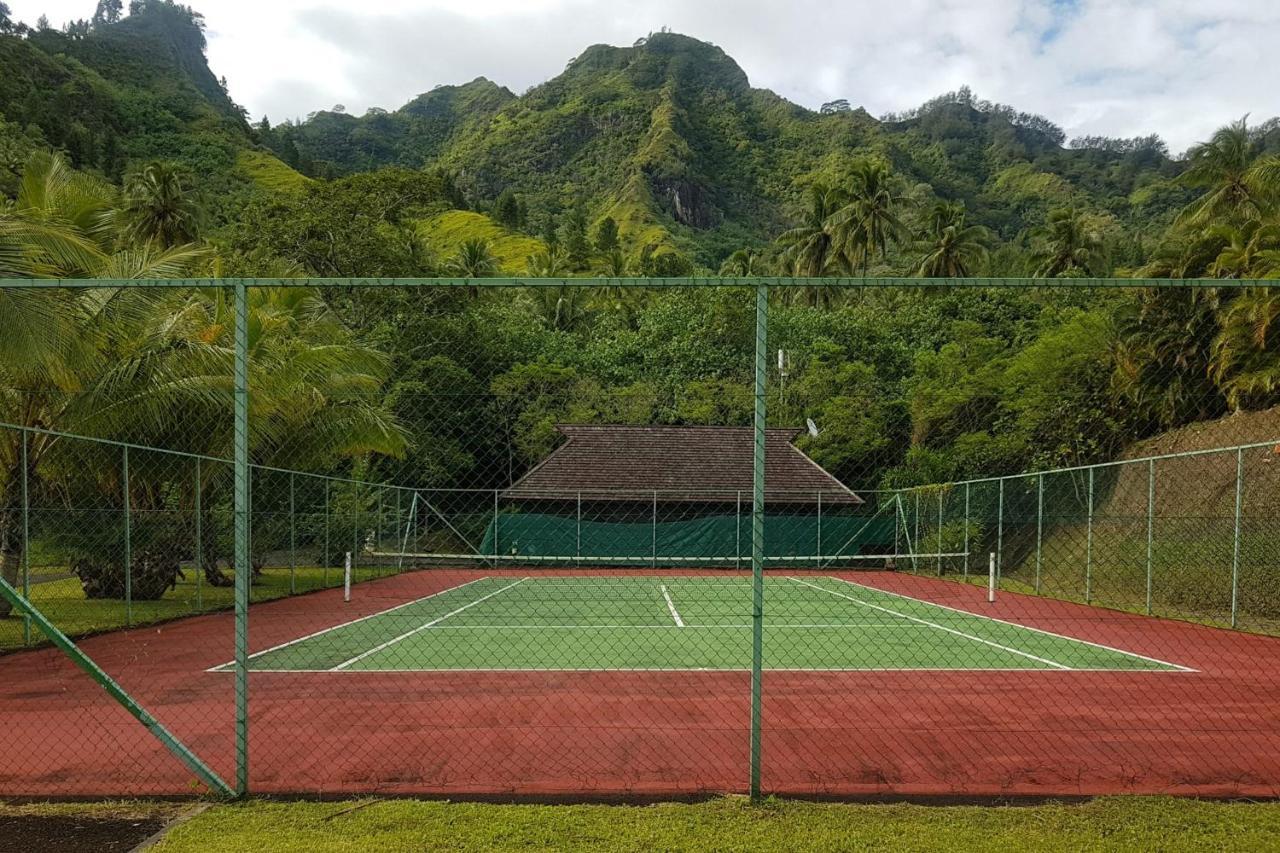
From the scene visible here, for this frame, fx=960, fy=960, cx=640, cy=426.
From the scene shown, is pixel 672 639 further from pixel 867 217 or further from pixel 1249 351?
pixel 867 217

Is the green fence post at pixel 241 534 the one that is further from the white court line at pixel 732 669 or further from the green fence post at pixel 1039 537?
the green fence post at pixel 1039 537

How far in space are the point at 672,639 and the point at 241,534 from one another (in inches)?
318

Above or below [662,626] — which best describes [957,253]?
above

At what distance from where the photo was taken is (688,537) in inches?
1053

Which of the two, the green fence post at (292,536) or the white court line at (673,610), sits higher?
the green fence post at (292,536)

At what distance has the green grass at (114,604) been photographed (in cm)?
1191

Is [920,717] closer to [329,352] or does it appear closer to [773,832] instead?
[773,832]

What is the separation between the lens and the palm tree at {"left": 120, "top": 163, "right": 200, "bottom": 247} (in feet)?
128

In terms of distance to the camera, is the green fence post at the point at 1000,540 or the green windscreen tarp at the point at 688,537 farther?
the green windscreen tarp at the point at 688,537

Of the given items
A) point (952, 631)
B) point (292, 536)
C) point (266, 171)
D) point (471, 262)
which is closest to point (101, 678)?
point (952, 631)

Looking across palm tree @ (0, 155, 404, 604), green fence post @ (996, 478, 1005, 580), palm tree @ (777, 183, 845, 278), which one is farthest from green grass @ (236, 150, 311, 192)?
green fence post @ (996, 478, 1005, 580)

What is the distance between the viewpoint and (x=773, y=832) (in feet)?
15.9

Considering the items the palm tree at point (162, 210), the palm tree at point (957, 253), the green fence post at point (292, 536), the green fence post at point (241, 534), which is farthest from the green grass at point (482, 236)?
the green fence post at point (241, 534)

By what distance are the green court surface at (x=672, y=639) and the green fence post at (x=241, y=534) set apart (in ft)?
15.9
